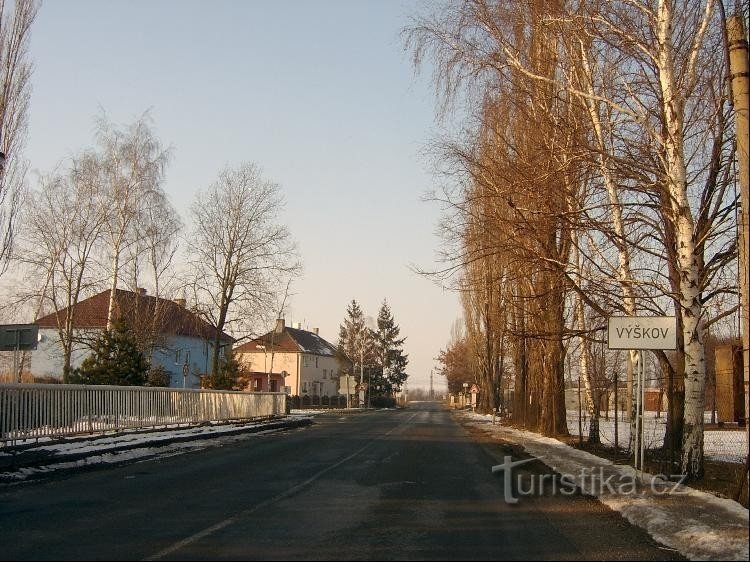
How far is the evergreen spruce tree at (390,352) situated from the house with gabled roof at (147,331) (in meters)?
44.1

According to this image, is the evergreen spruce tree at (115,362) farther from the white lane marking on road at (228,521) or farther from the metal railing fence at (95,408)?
the white lane marking on road at (228,521)

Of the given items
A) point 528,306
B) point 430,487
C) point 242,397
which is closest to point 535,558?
point 430,487

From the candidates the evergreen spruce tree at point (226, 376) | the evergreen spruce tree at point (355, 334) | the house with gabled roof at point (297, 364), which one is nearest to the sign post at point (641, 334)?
the evergreen spruce tree at point (226, 376)

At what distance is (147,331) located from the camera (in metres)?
44.6

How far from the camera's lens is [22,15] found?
25141 millimetres

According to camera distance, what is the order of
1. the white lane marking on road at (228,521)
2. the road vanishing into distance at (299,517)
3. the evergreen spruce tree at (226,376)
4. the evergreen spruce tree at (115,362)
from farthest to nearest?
the evergreen spruce tree at (226,376), the evergreen spruce tree at (115,362), the road vanishing into distance at (299,517), the white lane marking on road at (228,521)

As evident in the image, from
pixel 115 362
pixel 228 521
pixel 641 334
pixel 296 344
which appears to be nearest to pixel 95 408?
pixel 228 521

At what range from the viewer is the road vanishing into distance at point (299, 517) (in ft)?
26.0

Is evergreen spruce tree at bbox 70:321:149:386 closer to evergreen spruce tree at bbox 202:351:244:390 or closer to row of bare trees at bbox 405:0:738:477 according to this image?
evergreen spruce tree at bbox 202:351:244:390

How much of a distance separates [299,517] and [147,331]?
3665 centimetres

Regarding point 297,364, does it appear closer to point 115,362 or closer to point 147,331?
point 147,331

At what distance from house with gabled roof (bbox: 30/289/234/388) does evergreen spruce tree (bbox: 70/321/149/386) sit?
3.94 ft

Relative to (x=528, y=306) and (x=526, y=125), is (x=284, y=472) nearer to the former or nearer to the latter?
(x=526, y=125)

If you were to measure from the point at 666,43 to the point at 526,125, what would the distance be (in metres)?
5.89
